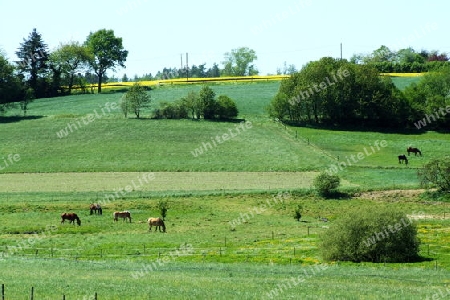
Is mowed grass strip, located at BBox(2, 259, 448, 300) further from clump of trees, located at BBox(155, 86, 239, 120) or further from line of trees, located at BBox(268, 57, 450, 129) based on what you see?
clump of trees, located at BBox(155, 86, 239, 120)

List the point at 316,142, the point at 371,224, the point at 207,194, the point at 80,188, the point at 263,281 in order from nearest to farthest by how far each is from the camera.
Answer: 1. the point at 263,281
2. the point at 371,224
3. the point at 207,194
4. the point at 80,188
5. the point at 316,142

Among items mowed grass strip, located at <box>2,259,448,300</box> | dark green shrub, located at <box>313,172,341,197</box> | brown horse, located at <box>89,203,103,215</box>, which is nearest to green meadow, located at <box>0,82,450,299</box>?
mowed grass strip, located at <box>2,259,448,300</box>

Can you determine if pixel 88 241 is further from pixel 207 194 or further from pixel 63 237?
pixel 207 194

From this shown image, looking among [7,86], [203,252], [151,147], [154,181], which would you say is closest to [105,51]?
[7,86]

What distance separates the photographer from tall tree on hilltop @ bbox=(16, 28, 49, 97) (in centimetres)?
14312

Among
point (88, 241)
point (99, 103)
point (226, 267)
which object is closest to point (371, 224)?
point (226, 267)

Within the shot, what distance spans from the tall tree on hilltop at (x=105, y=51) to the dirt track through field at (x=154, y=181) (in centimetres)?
7247

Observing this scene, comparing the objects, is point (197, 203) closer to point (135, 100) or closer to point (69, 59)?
point (135, 100)

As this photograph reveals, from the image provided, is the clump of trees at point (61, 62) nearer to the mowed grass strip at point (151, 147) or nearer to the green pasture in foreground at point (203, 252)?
the mowed grass strip at point (151, 147)

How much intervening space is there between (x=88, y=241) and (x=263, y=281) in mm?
19938

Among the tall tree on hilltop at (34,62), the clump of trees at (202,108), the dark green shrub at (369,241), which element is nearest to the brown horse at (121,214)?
the dark green shrub at (369,241)

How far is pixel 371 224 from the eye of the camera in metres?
46.4

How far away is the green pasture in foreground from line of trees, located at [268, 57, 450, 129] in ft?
140

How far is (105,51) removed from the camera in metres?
158
